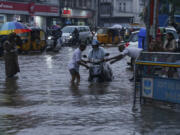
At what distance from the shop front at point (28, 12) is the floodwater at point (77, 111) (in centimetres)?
3037

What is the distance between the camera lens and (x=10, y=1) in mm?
47031

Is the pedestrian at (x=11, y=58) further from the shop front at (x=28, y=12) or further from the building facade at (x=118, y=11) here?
the building facade at (x=118, y=11)

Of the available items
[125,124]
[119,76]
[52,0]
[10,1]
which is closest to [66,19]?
[52,0]

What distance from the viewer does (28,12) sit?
50.8 metres

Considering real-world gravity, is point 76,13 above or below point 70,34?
above

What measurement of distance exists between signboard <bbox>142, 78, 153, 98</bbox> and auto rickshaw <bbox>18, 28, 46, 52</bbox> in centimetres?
2029

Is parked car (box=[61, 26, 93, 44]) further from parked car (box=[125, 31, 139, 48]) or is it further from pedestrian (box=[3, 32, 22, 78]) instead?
pedestrian (box=[3, 32, 22, 78])

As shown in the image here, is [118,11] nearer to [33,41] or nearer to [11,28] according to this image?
[33,41]

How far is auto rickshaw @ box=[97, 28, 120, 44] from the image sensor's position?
4278 cm

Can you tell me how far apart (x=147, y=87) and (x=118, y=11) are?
86470mm

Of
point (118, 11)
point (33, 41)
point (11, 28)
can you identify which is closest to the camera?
point (11, 28)

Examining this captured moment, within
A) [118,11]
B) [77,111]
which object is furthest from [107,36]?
[118,11]

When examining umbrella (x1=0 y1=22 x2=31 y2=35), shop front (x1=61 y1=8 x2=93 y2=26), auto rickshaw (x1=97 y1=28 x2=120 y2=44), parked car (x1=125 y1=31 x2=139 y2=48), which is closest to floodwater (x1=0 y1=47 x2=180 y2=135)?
parked car (x1=125 y1=31 x2=139 y2=48)

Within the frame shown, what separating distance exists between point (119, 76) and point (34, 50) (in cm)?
1519
